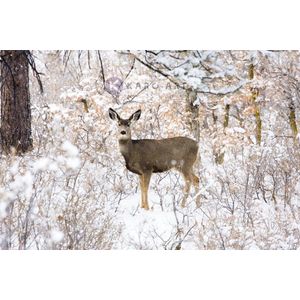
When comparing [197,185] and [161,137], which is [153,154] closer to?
[161,137]

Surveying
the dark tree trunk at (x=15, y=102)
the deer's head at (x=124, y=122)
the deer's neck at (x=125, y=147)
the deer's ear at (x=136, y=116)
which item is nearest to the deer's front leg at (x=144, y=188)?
the deer's neck at (x=125, y=147)

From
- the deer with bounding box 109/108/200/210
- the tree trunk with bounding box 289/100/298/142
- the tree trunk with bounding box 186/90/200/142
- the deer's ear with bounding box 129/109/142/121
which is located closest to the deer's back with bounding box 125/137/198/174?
the deer with bounding box 109/108/200/210

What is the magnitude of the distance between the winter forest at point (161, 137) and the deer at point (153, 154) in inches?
1.2

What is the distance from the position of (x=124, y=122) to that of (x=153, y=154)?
44 cm

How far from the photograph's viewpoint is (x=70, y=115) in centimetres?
725

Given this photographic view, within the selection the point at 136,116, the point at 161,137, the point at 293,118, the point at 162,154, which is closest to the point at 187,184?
the point at 162,154

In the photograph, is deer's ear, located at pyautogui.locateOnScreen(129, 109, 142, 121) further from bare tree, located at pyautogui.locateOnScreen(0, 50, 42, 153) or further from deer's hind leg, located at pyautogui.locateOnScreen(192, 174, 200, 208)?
bare tree, located at pyautogui.locateOnScreen(0, 50, 42, 153)

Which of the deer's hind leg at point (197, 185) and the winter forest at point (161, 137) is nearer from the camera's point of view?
the winter forest at point (161, 137)

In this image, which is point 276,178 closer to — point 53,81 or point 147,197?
point 147,197

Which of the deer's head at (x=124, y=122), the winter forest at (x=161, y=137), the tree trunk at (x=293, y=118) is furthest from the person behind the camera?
the tree trunk at (x=293, y=118)

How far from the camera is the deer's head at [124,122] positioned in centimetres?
723

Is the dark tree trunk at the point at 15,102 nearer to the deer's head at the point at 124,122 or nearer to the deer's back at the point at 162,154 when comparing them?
the deer's head at the point at 124,122

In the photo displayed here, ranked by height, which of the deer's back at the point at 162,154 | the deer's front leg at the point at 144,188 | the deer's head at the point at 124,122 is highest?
the deer's head at the point at 124,122

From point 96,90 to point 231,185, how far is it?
66.2 inches
